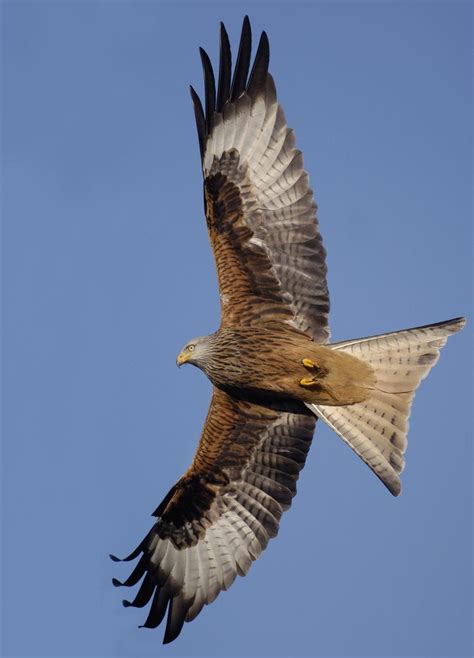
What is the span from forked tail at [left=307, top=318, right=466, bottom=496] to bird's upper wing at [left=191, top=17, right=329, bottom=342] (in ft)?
2.08

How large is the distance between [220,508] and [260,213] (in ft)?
10.5

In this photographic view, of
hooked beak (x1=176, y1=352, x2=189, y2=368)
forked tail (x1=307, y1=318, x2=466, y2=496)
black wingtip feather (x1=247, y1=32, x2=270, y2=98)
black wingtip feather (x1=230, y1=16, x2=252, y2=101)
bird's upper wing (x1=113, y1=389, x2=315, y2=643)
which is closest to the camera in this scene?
forked tail (x1=307, y1=318, x2=466, y2=496)

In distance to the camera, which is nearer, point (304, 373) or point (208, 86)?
point (304, 373)

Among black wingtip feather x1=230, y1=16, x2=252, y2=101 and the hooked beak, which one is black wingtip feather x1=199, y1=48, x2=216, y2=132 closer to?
black wingtip feather x1=230, y1=16, x2=252, y2=101

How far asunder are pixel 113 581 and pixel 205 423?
1.86 m

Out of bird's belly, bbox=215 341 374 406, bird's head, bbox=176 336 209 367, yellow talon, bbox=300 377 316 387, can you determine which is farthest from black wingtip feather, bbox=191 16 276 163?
yellow talon, bbox=300 377 316 387

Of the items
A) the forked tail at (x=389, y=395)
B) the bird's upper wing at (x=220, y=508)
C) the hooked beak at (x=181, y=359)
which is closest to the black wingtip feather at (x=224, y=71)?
the hooked beak at (x=181, y=359)

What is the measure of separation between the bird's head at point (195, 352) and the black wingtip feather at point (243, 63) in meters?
2.50

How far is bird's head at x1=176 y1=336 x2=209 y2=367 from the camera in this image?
476 inches

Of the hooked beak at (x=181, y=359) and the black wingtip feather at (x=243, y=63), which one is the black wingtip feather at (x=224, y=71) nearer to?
the black wingtip feather at (x=243, y=63)

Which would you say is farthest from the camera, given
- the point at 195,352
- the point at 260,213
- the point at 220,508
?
the point at 220,508

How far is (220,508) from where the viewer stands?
12.8 m

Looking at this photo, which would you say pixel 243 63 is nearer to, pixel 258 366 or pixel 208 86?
pixel 208 86

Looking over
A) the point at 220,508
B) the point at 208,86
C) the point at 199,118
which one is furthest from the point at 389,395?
the point at 208,86
